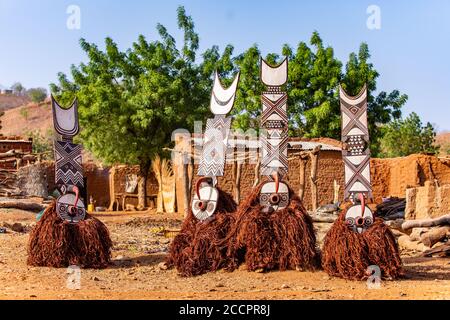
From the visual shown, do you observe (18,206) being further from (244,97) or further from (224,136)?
(244,97)

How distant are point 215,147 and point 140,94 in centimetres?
1675

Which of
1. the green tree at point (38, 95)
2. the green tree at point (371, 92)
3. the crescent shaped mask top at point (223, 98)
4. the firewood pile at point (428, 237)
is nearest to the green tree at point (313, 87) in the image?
the green tree at point (371, 92)

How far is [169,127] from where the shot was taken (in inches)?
1037

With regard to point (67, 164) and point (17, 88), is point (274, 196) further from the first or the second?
point (17, 88)

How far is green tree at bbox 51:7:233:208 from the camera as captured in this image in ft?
83.5

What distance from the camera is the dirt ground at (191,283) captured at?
713 cm

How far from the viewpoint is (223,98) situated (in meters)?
9.23

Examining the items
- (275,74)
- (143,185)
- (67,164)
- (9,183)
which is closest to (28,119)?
(143,185)

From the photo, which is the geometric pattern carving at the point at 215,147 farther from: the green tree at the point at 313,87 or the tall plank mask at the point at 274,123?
the green tree at the point at 313,87

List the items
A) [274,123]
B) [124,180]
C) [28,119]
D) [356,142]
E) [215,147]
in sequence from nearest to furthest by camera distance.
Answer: [356,142]
[274,123]
[215,147]
[124,180]
[28,119]

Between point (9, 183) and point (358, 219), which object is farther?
point (9, 183)
